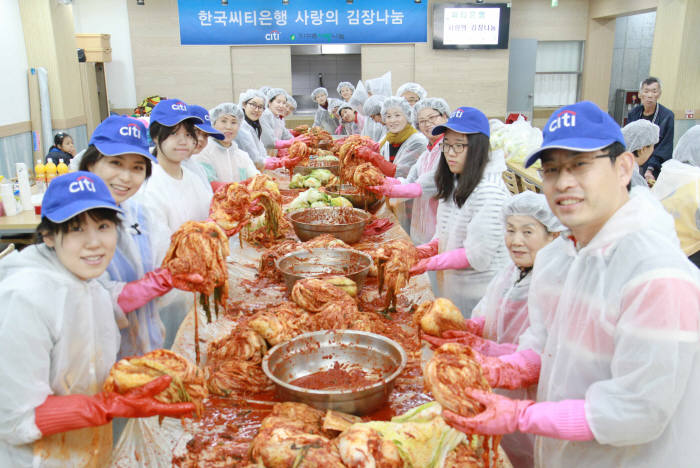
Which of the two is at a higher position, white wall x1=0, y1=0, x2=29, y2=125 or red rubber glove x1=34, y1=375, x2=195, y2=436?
white wall x1=0, y1=0, x2=29, y2=125

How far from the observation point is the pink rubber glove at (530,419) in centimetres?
153

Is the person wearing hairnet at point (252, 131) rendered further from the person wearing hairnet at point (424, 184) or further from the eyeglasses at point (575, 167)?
the eyeglasses at point (575, 167)

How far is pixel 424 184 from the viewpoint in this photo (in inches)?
187

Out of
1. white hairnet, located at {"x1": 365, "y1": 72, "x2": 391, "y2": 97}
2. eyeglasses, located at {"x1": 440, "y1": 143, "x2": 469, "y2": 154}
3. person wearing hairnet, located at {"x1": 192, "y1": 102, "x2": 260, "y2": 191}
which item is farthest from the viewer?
white hairnet, located at {"x1": 365, "y1": 72, "x2": 391, "y2": 97}

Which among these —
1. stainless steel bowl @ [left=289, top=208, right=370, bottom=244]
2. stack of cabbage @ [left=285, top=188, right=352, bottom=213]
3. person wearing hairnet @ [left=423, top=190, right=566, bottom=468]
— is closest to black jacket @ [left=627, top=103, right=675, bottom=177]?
stack of cabbage @ [left=285, top=188, right=352, bottom=213]

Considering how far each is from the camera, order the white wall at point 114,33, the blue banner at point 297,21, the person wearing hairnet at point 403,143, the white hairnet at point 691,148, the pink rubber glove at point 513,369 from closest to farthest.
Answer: the pink rubber glove at point 513,369 → the white hairnet at point 691,148 → the person wearing hairnet at point 403,143 → the blue banner at point 297,21 → the white wall at point 114,33

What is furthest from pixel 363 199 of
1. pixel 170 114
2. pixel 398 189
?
pixel 170 114

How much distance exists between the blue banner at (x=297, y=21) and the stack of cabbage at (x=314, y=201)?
7.60 meters

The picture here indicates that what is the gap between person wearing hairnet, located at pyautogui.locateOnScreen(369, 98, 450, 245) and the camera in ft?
15.8

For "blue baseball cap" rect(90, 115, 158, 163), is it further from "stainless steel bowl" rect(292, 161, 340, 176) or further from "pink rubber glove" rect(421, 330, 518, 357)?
"stainless steel bowl" rect(292, 161, 340, 176)

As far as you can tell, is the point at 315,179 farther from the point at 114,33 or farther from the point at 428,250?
the point at 114,33

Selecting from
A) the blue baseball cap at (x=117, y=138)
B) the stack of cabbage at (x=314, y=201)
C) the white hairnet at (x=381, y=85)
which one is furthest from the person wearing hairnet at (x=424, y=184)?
the white hairnet at (x=381, y=85)

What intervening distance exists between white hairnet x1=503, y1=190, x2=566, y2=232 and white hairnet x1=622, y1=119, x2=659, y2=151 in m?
3.13

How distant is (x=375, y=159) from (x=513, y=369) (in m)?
3.78
